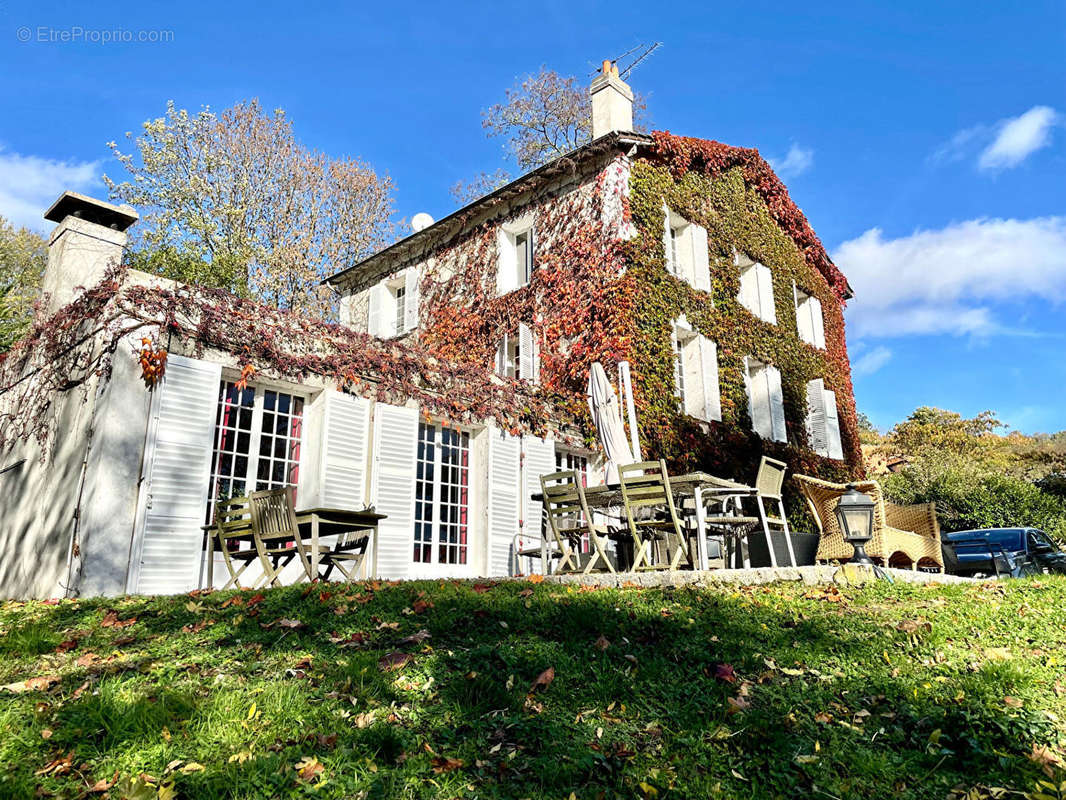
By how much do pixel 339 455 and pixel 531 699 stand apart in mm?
5553

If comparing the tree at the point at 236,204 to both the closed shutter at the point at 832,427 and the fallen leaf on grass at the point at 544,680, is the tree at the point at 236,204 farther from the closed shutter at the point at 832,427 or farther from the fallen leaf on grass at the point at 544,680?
the fallen leaf on grass at the point at 544,680

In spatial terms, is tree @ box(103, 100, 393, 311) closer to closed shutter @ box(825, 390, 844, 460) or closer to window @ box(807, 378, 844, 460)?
window @ box(807, 378, 844, 460)

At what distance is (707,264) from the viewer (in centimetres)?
1309

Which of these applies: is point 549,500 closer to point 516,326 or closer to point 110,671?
point 110,671

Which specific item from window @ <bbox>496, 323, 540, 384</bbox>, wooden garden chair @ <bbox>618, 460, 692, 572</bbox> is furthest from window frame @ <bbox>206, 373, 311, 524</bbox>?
window @ <bbox>496, 323, 540, 384</bbox>

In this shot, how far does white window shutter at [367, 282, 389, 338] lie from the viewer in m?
14.9

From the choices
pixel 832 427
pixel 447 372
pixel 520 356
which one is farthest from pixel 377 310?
pixel 832 427

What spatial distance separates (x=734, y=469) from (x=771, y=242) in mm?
5208

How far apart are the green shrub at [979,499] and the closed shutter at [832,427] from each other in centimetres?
478

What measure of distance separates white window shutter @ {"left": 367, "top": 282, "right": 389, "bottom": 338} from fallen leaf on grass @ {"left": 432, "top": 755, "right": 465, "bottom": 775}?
40.8 feet

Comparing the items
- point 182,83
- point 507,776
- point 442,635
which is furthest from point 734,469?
point 182,83

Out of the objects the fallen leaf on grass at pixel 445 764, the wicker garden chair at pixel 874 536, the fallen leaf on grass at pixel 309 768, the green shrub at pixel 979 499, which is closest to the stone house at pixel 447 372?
the wicker garden chair at pixel 874 536

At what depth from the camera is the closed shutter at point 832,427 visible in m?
15.0

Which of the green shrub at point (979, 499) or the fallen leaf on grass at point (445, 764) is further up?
the green shrub at point (979, 499)
